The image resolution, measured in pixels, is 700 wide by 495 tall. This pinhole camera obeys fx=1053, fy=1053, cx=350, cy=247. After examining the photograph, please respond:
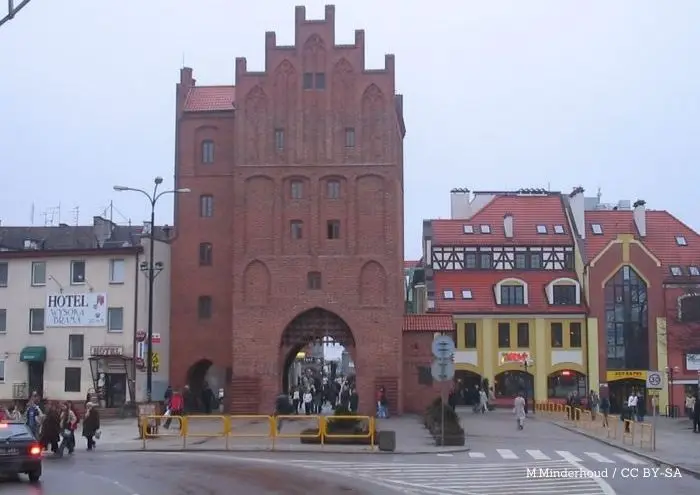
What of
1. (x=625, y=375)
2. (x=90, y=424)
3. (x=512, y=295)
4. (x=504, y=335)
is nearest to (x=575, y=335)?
(x=625, y=375)

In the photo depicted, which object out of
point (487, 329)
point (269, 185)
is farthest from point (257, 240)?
point (487, 329)

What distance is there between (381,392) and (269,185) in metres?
12.8

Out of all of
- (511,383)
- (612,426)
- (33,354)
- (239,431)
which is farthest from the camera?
(511,383)

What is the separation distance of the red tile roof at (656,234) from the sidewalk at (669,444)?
84.6 ft

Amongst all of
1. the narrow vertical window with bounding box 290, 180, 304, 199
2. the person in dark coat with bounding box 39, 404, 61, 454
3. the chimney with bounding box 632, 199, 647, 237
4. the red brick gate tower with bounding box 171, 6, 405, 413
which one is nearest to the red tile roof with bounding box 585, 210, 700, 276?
the chimney with bounding box 632, 199, 647, 237

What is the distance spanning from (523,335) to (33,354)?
36423 millimetres

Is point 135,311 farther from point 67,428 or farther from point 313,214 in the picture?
point 67,428

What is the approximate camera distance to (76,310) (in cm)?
5728

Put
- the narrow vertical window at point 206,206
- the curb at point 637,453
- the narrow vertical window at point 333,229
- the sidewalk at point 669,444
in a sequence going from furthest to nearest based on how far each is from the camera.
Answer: the narrow vertical window at point 206,206 → the narrow vertical window at point 333,229 → the sidewalk at point 669,444 → the curb at point 637,453

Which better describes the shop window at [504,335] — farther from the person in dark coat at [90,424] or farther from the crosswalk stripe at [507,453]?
the person in dark coat at [90,424]

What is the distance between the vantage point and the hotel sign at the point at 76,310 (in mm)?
56906

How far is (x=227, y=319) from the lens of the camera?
59406 mm

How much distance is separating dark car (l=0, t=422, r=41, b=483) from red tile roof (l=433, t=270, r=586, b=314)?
5555 cm

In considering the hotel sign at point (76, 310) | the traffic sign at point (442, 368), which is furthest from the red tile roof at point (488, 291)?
the traffic sign at point (442, 368)
